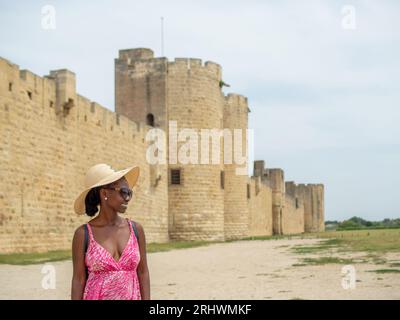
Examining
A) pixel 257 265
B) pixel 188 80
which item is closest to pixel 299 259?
pixel 257 265

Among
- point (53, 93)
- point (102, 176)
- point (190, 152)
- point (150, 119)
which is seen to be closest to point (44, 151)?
point (53, 93)

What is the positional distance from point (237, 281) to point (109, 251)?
21.7ft

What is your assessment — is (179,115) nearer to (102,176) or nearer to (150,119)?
(150,119)

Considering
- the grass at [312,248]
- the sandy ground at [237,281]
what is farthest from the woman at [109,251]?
the grass at [312,248]

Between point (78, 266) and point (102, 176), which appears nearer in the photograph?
point (78, 266)

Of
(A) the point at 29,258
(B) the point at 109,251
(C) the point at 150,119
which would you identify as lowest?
(A) the point at 29,258

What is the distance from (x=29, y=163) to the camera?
15.6 metres

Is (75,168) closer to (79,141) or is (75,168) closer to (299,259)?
(79,141)

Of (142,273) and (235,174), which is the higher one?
(235,174)

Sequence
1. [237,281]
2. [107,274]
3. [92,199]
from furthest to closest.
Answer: [237,281] → [92,199] → [107,274]

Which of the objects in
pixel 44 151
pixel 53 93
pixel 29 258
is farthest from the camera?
pixel 53 93

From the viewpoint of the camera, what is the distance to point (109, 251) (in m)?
3.38

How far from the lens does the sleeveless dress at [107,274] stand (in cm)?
335

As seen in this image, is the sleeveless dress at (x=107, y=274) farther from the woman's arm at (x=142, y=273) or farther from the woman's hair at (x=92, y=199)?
the woman's hair at (x=92, y=199)
